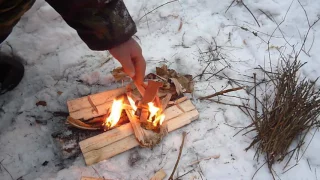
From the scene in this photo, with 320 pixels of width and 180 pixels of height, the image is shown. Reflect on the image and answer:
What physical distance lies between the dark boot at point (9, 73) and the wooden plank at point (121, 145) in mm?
674

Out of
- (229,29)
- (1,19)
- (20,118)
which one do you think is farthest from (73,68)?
(229,29)

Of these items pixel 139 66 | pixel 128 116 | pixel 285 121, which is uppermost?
pixel 139 66

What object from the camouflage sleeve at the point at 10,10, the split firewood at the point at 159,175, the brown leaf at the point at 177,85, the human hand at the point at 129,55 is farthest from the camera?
the brown leaf at the point at 177,85

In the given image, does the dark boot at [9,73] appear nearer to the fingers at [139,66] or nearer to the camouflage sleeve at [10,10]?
the camouflage sleeve at [10,10]

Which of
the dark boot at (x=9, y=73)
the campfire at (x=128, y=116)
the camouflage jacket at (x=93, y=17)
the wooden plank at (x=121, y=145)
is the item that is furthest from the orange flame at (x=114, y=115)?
the dark boot at (x=9, y=73)

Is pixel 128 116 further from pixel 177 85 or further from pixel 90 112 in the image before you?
pixel 177 85

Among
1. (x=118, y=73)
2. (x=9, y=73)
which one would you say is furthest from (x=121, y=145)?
(x=9, y=73)

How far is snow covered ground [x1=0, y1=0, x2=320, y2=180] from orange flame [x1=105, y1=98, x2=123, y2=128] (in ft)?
0.65

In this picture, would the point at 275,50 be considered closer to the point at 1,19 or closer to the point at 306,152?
the point at 306,152

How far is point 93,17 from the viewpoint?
1788 mm

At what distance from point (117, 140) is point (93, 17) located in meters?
0.77

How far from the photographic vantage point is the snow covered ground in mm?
2174

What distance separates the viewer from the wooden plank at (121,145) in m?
2.15

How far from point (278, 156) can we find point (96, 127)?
108 cm
